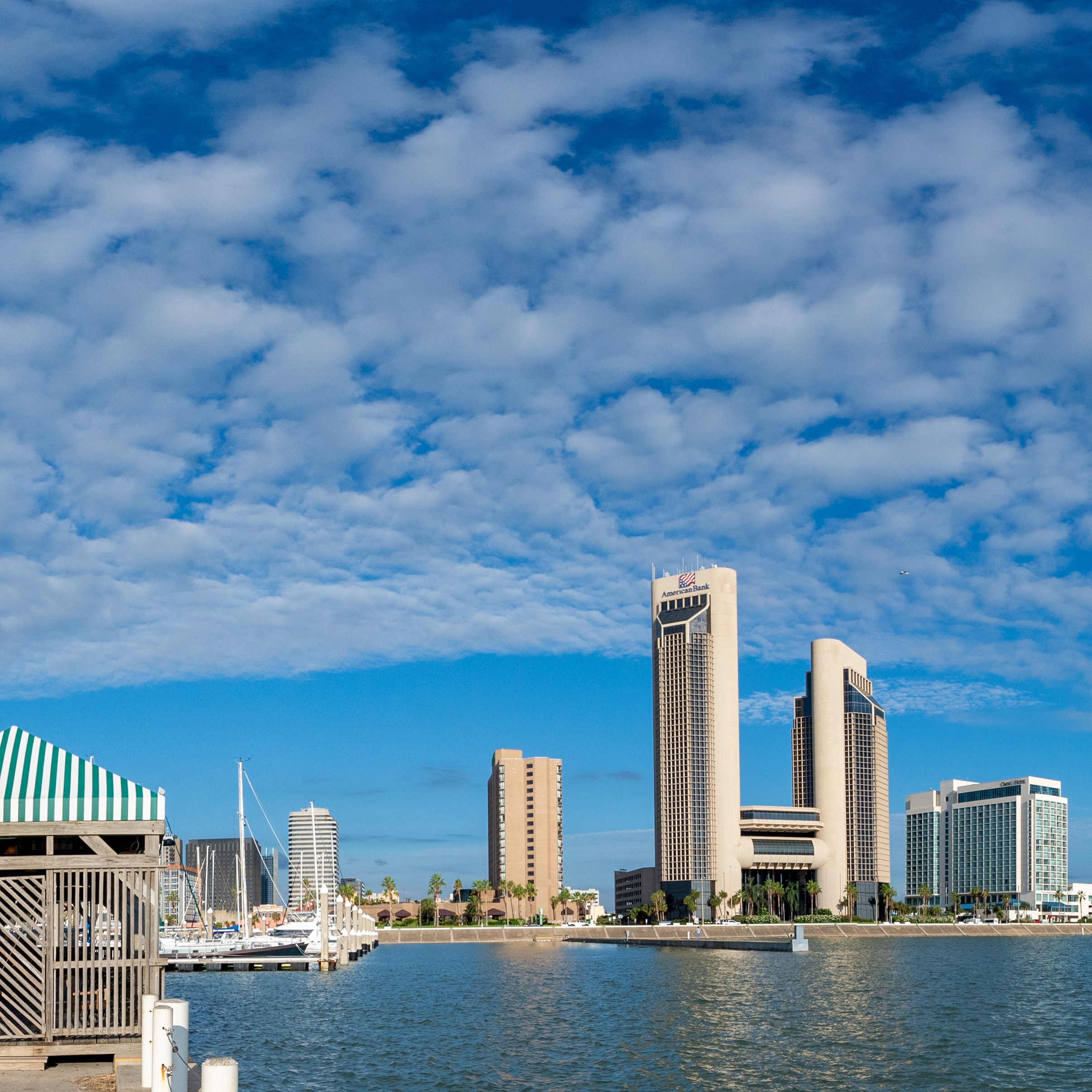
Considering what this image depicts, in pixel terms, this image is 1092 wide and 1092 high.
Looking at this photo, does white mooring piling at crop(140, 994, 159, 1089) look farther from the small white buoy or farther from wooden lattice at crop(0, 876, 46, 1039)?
the small white buoy

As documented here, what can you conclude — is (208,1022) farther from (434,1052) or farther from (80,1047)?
(80,1047)

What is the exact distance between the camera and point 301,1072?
40062 millimetres

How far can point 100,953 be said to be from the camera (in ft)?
79.2

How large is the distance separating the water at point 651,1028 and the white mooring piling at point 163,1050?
62.6 feet

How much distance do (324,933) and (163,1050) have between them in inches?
3646

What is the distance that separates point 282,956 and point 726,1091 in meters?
90.3

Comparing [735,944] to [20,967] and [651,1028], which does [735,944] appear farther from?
[20,967]

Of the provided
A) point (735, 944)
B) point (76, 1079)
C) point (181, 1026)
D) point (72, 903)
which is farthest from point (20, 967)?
point (735, 944)

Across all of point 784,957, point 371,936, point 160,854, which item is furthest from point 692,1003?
point 371,936

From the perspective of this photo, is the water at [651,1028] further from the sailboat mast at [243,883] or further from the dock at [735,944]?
the dock at [735,944]

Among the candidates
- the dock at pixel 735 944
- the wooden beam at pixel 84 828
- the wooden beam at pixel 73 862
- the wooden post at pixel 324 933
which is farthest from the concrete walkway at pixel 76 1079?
the dock at pixel 735 944

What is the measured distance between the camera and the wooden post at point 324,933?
104 m

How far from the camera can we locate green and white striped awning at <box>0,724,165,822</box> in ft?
78.4

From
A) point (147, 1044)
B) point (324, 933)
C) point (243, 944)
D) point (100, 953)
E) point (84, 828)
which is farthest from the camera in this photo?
point (243, 944)
